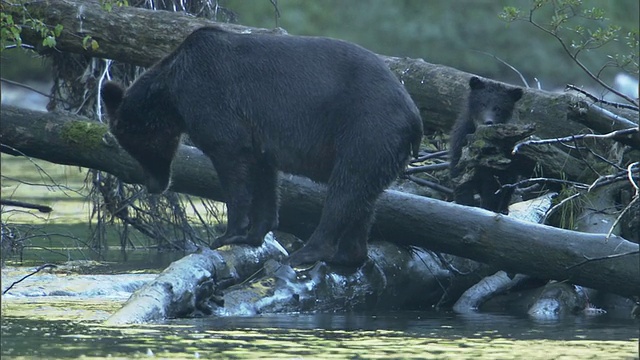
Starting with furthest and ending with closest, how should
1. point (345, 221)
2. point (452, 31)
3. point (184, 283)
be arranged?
point (452, 31), point (345, 221), point (184, 283)

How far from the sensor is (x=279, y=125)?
7.80m

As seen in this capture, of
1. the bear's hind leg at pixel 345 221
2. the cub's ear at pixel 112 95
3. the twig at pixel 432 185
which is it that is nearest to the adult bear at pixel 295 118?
the bear's hind leg at pixel 345 221

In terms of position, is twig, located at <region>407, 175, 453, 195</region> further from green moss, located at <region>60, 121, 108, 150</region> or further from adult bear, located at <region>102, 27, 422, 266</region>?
green moss, located at <region>60, 121, 108, 150</region>

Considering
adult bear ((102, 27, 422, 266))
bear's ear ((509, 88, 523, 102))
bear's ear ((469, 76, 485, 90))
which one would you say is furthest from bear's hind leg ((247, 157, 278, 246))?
bear's ear ((509, 88, 523, 102))

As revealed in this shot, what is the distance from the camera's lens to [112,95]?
26.8ft

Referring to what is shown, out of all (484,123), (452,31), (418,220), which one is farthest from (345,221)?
(452,31)

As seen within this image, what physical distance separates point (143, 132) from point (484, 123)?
8.47ft

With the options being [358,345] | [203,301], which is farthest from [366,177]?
[358,345]

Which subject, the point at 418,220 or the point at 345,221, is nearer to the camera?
the point at 345,221

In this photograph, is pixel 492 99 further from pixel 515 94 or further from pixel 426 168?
pixel 426 168

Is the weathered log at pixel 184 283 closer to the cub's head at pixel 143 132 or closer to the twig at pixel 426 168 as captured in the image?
the cub's head at pixel 143 132

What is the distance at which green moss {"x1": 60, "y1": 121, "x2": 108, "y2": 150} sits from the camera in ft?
29.7

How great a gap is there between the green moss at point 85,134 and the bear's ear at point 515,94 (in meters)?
3.24

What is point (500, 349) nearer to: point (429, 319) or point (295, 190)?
point (429, 319)
